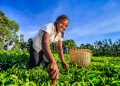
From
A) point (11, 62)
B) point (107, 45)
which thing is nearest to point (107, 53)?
point (107, 45)

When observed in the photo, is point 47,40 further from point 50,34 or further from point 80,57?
point 80,57

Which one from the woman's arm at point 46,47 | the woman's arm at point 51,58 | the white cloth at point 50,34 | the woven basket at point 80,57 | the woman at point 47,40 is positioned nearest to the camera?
the woman's arm at point 51,58

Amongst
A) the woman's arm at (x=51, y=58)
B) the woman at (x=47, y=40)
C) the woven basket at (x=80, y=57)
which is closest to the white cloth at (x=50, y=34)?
the woman at (x=47, y=40)

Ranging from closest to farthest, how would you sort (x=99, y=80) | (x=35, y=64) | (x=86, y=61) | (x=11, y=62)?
(x=99, y=80)
(x=35, y=64)
(x=86, y=61)
(x=11, y=62)

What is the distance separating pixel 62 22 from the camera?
623 cm

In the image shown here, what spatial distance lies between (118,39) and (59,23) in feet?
103

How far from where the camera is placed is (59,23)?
6.28m

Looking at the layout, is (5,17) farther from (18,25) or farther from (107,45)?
(107,45)

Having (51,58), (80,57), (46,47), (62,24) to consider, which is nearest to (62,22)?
(62,24)

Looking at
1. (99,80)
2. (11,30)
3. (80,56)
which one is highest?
(11,30)

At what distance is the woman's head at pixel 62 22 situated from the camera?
20.4 ft

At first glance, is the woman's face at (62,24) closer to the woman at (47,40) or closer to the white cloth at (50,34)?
the woman at (47,40)

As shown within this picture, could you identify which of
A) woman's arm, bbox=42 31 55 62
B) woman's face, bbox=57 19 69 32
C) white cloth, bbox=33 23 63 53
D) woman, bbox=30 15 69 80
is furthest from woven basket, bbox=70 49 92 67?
woman's arm, bbox=42 31 55 62

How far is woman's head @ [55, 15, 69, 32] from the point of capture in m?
6.22
